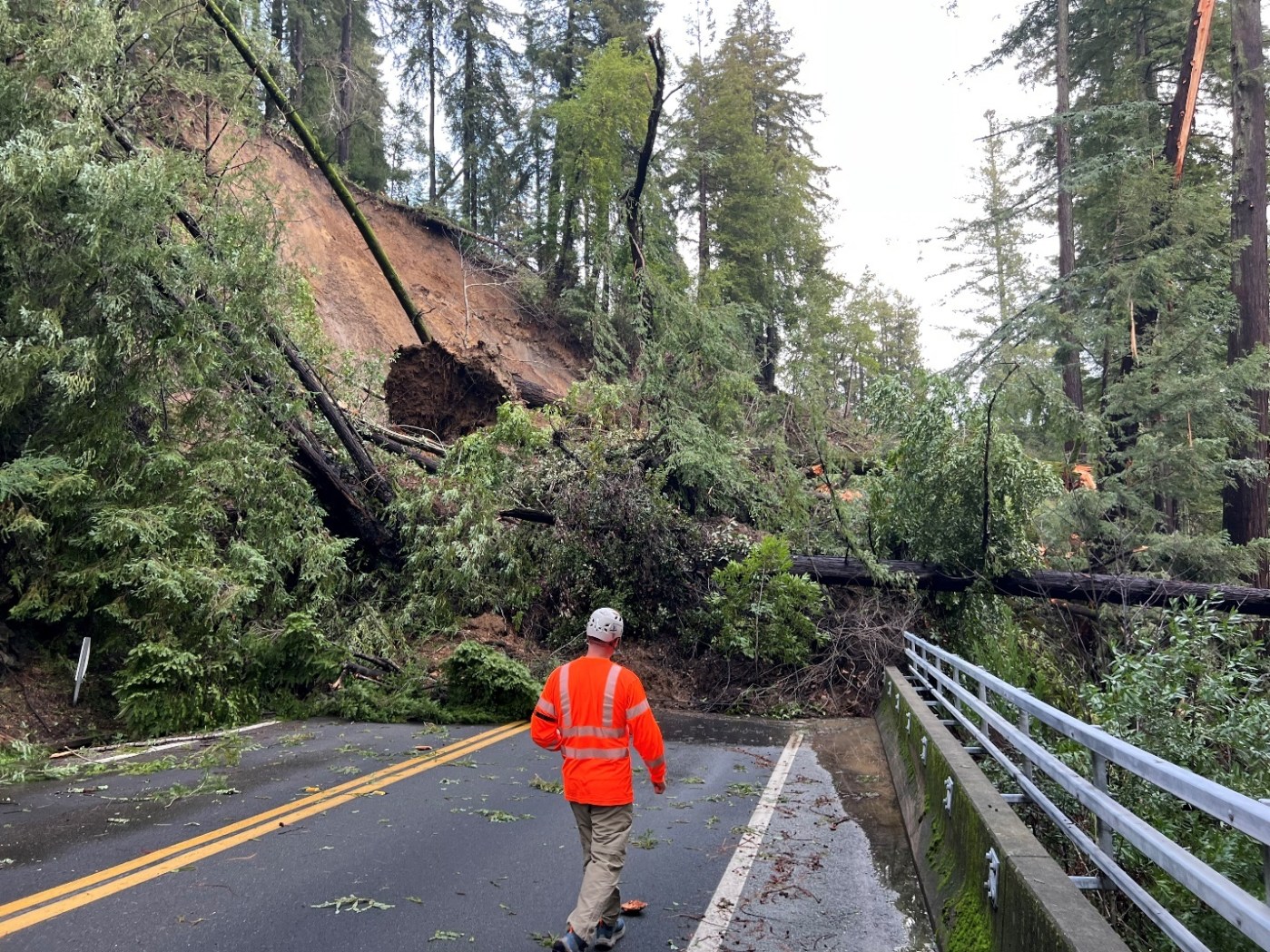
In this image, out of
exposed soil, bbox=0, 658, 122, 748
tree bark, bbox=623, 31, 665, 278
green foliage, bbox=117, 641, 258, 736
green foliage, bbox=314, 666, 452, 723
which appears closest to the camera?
exposed soil, bbox=0, 658, 122, 748

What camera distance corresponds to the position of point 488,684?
11484 millimetres

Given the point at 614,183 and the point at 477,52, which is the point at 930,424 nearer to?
the point at 614,183

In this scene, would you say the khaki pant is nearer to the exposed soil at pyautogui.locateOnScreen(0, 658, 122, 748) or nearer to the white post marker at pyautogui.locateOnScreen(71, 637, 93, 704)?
the exposed soil at pyautogui.locateOnScreen(0, 658, 122, 748)

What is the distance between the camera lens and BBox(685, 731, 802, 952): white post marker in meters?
4.61

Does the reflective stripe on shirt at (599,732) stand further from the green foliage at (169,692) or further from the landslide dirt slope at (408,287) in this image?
the landslide dirt slope at (408,287)

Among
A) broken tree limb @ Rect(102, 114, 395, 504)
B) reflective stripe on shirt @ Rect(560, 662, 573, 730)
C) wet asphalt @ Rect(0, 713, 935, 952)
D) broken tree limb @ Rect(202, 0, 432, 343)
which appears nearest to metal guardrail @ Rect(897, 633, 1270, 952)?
wet asphalt @ Rect(0, 713, 935, 952)

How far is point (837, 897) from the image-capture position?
5336 millimetres

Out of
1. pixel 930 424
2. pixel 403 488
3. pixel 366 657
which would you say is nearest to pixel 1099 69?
pixel 930 424

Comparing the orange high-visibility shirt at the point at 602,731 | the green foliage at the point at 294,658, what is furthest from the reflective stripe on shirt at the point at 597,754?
the green foliage at the point at 294,658

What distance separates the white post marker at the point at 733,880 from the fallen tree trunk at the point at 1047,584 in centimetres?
562

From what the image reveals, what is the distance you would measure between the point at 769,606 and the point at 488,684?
427 centimetres

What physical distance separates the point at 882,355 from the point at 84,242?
47.0 meters

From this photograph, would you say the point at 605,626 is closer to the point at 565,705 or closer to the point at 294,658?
the point at 565,705

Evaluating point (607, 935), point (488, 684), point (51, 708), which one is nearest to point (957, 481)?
point (488, 684)
